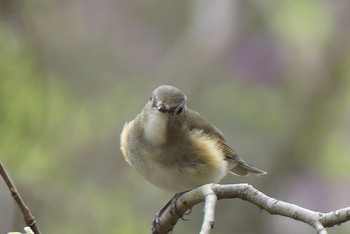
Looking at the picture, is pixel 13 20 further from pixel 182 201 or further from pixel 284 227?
pixel 182 201

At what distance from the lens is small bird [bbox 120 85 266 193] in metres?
3.59

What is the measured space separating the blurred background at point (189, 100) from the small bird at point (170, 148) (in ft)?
5.49

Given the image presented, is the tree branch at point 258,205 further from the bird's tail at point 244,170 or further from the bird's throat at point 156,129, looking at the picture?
the bird's tail at point 244,170

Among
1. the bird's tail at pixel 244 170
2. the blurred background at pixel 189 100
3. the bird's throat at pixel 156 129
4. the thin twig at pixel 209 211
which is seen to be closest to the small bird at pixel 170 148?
the bird's throat at pixel 156 129

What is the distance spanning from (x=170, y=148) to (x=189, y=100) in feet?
9.99

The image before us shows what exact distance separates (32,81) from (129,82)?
2.32 metres

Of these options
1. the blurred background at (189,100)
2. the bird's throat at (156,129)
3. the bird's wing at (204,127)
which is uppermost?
the blurred background at (189,100)

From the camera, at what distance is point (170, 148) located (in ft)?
12.2

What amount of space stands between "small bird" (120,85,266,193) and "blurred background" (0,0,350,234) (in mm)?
1674

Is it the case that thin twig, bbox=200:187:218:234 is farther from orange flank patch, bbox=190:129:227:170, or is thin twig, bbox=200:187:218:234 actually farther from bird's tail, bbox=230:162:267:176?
bird's tail, bbox=230:162:267:176

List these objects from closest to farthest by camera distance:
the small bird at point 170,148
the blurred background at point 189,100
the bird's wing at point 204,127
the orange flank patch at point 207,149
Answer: the small bird at point 170,148, the orange flank patch at point 207,149, the bird's wing at point 204,127, the blurred background at point 189,100

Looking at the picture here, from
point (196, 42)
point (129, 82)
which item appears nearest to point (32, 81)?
point (196, 42)

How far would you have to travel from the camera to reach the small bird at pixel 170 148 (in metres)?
3.59

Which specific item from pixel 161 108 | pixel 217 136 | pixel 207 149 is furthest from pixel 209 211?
pixel 217 136
